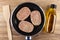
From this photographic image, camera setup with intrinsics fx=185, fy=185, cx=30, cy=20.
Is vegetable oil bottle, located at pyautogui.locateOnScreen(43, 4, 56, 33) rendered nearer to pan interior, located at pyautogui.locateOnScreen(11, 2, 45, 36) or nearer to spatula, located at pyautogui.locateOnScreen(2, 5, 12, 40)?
pan interior, located at pyautogui.locateOnScreen(11, 2, 45, 36)

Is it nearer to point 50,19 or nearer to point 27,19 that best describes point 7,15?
point 27,19

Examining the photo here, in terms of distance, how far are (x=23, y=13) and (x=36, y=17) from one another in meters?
0.07

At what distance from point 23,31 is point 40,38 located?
114 millimetres

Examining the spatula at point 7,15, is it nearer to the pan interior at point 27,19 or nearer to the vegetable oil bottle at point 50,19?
the pan interior at point 27,19

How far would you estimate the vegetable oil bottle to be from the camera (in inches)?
38.2

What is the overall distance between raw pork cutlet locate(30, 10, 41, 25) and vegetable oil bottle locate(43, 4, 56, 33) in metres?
0.05

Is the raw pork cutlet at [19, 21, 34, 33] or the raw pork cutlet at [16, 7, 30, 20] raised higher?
the raw pork cutlet at [16, 7, 30, 20]

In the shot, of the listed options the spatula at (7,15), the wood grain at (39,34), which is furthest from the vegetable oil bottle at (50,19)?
the spatula at (7,15)

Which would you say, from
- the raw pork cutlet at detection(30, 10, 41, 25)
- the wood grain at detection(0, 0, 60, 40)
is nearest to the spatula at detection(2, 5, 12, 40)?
the wood grain at detection(0, 0, 60, 40)

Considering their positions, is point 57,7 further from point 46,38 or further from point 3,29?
point 3,29

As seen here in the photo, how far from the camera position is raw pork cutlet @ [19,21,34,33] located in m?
0.97

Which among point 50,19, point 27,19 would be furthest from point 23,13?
point 50,19

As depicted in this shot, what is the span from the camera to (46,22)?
100 cm

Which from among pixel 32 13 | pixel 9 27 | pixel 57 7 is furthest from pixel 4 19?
pixel 57 7
